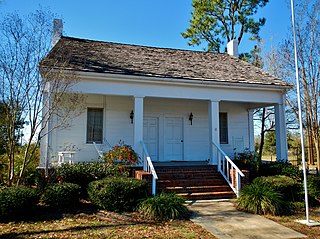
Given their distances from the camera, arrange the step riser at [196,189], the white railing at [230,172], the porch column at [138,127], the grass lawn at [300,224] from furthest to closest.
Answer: the porch column at [138,127]
the white railing at [230,172]
the step riser at [196,189]
the grass lawn at [300,224]

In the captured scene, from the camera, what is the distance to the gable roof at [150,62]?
10.0 m

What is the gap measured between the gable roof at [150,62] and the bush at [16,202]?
148 inches

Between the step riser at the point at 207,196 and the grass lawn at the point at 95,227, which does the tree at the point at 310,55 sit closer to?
the step riser at the point at 207,196

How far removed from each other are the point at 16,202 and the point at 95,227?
6.98ft

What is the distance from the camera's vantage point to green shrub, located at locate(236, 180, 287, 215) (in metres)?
7.37

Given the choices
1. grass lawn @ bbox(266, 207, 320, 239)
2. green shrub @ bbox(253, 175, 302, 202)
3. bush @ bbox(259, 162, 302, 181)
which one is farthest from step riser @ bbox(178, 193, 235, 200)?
grass lawn @ bbox(266, 207, 320, 239)

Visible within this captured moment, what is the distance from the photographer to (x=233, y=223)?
21.1 ft

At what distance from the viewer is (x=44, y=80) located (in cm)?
795

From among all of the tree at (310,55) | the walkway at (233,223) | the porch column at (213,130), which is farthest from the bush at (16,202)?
the tree at (310,55)


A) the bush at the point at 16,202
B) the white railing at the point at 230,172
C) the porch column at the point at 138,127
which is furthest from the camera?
the porch column at the point at 138,127

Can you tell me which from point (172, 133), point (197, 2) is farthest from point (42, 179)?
point (197, 2)

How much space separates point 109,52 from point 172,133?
4918 mm

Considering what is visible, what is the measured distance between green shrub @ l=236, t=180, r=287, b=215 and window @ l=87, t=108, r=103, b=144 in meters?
6.43

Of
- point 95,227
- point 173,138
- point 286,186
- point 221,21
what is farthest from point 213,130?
point 221,21
